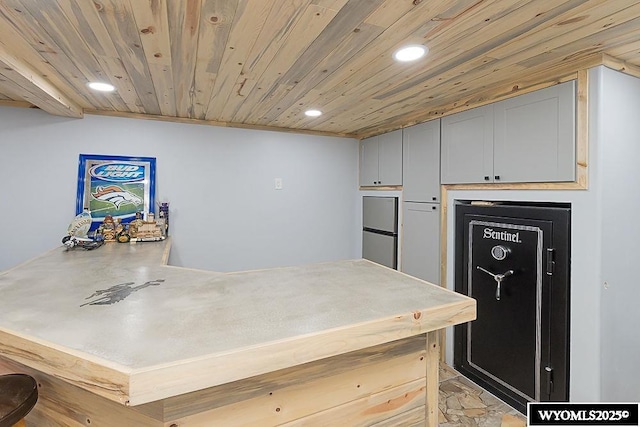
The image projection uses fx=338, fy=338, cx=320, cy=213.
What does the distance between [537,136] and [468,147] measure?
1.77ft

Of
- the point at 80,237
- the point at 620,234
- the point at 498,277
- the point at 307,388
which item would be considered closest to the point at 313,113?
the point at 498,277

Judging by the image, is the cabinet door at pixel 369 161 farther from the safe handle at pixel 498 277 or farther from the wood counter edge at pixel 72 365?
the wood counter edge at pixel 72 365

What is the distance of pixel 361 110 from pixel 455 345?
2.14 m

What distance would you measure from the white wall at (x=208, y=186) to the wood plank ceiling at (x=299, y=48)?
16.1 inches

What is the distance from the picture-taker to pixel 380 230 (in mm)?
3766

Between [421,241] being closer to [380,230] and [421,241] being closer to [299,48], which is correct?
[380,230]

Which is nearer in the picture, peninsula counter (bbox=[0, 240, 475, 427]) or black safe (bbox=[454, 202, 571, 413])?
peninsula counter (bbox=[0, 240, 475, 427])

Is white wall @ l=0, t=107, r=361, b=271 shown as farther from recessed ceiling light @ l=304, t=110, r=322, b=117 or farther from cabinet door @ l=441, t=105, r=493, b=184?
cabinet door @ l=441, t=105, r=493, b=184

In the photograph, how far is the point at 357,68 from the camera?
196cm

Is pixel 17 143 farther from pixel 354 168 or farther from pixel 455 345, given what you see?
pixel 455 345

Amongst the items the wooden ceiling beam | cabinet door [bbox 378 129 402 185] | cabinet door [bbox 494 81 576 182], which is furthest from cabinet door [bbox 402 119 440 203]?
the wooden ceiling beam

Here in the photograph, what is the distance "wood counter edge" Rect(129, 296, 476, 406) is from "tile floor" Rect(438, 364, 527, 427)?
1469 mm

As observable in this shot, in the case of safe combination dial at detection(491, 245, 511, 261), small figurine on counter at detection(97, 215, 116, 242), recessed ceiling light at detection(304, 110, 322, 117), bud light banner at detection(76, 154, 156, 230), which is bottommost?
safe combination dial at detection(491, 245, 511, 261)

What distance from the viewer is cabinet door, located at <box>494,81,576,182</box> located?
6.37 feet
